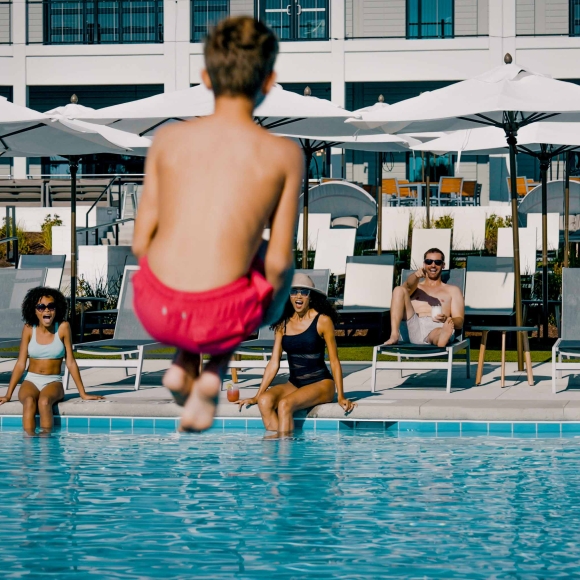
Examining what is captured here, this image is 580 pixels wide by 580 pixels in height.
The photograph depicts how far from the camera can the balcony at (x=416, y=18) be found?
2859 cm

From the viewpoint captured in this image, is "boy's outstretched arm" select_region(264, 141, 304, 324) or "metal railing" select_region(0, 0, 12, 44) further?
"metal railing" select_region(0, 0, 12, 44)

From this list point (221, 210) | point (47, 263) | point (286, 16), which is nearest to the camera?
point (221, 210)

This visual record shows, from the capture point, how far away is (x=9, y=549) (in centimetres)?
636

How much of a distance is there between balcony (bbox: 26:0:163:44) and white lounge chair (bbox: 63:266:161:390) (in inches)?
709

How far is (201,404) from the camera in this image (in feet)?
10.4

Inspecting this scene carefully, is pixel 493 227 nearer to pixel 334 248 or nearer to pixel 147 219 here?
pixel 334 248

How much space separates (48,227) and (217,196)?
765 inches

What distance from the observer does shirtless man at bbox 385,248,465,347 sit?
36.1ft

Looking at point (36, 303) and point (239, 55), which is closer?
point (239, 55)

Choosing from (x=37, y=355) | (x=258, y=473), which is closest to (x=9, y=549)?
(x=258, y=473)

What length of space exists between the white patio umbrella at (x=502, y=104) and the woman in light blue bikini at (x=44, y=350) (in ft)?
13.1

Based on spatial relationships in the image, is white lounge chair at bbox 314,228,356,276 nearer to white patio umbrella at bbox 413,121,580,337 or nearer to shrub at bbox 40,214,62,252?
white patio umbrella at bbox 413,121,580,337

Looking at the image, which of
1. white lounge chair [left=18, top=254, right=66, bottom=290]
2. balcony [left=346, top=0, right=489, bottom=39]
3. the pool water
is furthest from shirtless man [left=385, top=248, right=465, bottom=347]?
balcony [left=346, top=0, right=489, bottom=39]

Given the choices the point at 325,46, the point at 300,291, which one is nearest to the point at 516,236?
the point at 300,291
